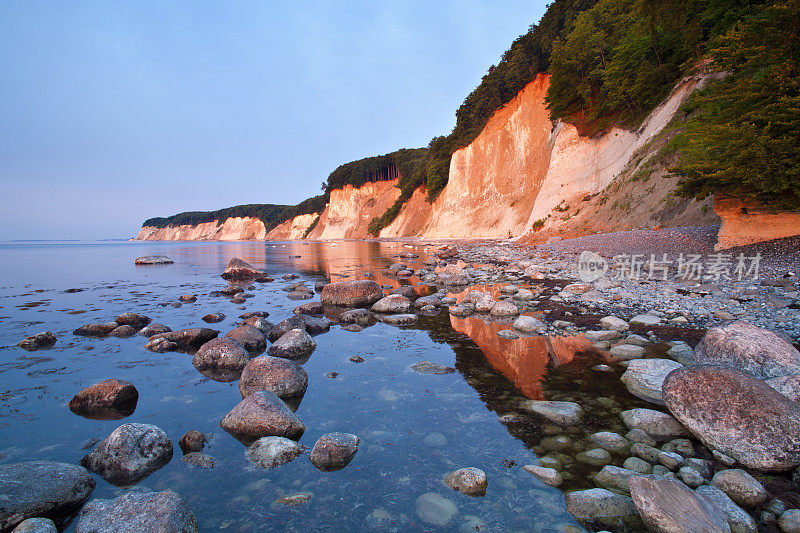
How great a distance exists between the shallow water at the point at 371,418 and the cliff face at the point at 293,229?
111852 mm

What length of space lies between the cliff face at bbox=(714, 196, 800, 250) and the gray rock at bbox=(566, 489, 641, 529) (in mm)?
11651

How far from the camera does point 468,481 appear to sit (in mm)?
2666

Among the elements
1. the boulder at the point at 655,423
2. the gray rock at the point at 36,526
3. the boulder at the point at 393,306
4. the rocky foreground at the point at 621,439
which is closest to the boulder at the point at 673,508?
the rocky foreground at the point at 621,439

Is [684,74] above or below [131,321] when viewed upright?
above

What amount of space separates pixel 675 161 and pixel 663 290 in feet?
40.8

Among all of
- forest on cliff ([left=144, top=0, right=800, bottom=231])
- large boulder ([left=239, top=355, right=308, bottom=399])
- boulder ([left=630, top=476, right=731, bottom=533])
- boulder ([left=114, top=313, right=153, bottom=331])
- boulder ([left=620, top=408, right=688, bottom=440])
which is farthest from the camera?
forest on cliff ([left=144, top=0, right=800, bottom=231])

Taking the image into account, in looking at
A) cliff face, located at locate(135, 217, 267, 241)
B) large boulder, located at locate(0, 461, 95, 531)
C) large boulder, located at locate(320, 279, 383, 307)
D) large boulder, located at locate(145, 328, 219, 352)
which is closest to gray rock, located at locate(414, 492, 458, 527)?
large boulder, located at locate(0, 461, 95, 531)

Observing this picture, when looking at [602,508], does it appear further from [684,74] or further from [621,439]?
[684,74]

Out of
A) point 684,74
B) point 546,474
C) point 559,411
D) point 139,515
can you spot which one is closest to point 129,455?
Result: point 139,515

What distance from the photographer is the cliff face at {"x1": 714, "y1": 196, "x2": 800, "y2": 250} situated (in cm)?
962

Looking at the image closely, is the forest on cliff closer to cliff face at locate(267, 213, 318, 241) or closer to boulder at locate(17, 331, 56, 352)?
boulder at locate(17, 331, 56, 352)

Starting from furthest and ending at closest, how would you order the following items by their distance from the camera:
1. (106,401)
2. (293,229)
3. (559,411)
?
1. (293,229)
2. (106,401)
3. (559,411)

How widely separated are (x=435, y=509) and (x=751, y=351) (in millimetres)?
3956

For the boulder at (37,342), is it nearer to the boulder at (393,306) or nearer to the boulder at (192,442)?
the boulder at (192,442)
